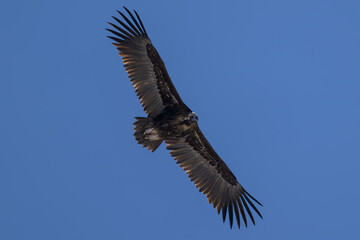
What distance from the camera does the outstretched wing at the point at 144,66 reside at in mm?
18406

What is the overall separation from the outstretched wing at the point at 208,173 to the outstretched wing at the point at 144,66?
1.35 metres

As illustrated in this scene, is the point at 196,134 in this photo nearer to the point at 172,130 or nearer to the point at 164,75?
the point at 172,130

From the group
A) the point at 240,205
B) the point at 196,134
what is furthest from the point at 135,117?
the point at 240,205

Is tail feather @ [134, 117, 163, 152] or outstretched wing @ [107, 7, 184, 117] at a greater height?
outstretched wing @ [107, 7, 184, 117]

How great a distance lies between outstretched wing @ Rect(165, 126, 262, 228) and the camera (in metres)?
18.6

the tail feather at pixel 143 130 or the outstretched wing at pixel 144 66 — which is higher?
the outstretched wing at pixel 144 66

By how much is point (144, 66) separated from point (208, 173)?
12.6ft

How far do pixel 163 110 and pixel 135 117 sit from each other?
946mm

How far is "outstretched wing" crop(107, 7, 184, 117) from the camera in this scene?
60.4ft

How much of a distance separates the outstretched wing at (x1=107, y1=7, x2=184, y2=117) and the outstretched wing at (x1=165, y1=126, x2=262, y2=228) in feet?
4.43

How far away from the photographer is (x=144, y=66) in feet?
60.5

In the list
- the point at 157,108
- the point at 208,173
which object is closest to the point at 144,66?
the point at 157,108

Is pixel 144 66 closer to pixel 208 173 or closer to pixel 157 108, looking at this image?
pixel 157 108

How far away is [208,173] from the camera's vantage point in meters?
19.1
